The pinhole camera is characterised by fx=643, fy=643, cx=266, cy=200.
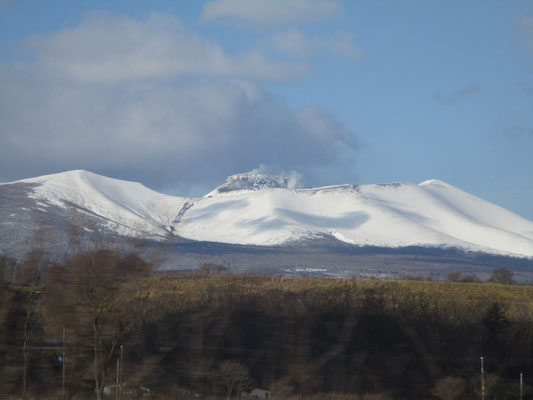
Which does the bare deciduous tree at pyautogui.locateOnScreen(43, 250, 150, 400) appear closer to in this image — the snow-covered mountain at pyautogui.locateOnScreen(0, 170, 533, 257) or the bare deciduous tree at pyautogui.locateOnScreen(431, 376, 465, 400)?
the bare deciduous tree at pyautogui.locateOnScreen(431, 376, 465, 400)

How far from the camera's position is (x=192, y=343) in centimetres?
530

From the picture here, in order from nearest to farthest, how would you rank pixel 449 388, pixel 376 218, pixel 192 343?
pixel 192 343 < pixel 449 388 < pixel 376 218

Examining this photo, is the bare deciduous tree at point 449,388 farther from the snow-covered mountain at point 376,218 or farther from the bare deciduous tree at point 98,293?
the snow-covered mountain at point 376,218

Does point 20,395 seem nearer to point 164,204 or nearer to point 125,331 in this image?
point 125,331

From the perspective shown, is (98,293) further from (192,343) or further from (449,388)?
(449,388)

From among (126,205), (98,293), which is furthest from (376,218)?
(98,293)

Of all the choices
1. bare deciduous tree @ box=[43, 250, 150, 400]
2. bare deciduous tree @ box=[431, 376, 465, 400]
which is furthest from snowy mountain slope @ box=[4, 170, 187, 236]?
bare deciduous tree @ box=[431, 376, 465, 400]

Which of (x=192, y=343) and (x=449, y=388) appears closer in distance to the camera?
(x=192, y=343)

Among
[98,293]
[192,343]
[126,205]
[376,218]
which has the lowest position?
[192,343]

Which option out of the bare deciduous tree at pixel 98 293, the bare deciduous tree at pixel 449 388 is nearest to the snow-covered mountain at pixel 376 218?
the bare deciduous tree at pixel 449 388

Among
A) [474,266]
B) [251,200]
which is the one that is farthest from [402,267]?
[251,200]

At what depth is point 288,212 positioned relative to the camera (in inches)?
4801

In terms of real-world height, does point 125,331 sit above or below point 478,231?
below

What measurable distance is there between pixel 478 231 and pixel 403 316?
11266cm
